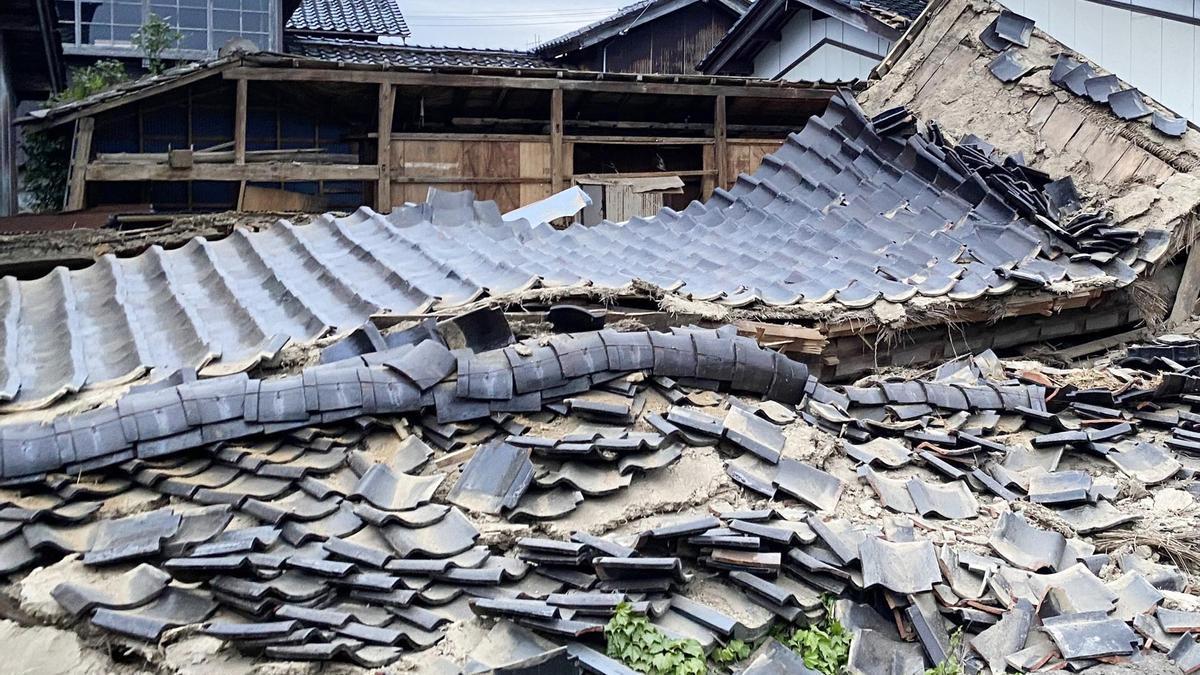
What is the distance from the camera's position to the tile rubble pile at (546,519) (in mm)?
4402

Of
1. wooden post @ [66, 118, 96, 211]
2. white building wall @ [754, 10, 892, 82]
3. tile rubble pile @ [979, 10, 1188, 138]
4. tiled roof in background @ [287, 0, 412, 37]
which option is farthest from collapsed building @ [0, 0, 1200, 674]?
tiled roof in background @ [287, 0, 412, 37]

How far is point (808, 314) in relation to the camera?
24.6 ft

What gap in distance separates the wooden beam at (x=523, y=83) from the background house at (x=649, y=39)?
27.4 feet

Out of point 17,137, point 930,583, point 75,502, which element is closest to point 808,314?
point 930,583

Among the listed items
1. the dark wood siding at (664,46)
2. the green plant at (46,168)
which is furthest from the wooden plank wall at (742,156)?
the green plant at (46,168)

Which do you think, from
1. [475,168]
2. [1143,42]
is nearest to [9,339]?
[475,168]

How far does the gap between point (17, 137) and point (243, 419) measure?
54.4ft

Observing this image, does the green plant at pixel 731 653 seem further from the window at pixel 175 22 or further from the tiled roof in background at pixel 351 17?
the tiled roof in background at pixel 351 17

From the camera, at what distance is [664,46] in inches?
986

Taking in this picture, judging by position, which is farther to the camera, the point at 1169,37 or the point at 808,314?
the point at 1169,37

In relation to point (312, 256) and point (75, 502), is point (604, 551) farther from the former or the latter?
point (312, 256)

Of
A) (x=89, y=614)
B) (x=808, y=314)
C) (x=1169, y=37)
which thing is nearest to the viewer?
(x=89, y=614)

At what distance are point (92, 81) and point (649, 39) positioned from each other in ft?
43.8

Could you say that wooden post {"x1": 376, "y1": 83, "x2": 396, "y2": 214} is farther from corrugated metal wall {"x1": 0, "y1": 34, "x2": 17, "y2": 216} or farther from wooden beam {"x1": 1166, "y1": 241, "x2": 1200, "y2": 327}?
wooden beam {"x1": 1166, "y1": 241, "x2": 1200, "y2": 327}
